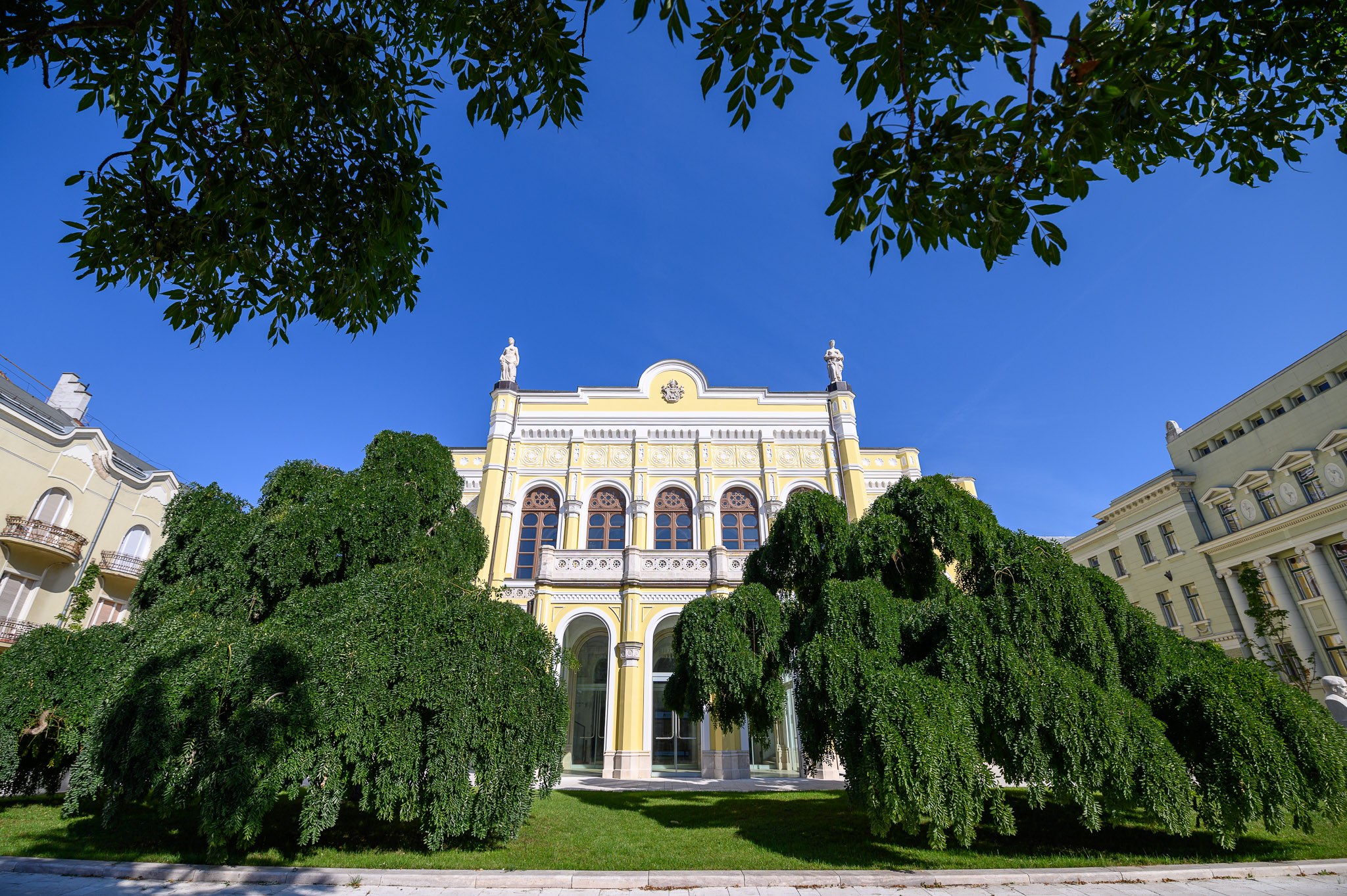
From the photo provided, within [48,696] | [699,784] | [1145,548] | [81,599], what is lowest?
[699,784]

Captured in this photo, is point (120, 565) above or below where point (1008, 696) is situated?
above

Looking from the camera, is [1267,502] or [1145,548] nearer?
[1267,502]

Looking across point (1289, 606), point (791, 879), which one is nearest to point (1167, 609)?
point (1289, 606)

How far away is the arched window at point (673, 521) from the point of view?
796 inches

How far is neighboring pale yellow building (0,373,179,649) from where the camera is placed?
16422 mm

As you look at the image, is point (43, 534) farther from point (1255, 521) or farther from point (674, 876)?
point (1255, 521)

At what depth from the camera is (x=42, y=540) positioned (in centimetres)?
1666

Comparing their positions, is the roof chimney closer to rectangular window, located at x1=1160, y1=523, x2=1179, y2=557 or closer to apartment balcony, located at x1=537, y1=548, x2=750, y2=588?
apartment balcony, located at x1=537, y1=548, x2=750, y2=588

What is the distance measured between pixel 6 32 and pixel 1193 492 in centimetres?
3542

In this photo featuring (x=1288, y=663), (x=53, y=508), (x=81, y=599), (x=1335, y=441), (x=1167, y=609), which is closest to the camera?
(x=81, y=599)

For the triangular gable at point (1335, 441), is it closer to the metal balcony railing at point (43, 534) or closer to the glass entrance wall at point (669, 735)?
the glass entrance wall at point (669, 735)

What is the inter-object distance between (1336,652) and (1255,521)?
516cm

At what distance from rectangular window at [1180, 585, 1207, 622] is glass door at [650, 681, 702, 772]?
22476mm

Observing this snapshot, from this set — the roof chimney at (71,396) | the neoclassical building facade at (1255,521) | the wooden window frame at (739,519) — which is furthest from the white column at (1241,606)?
the roof chimney at (71,396)
